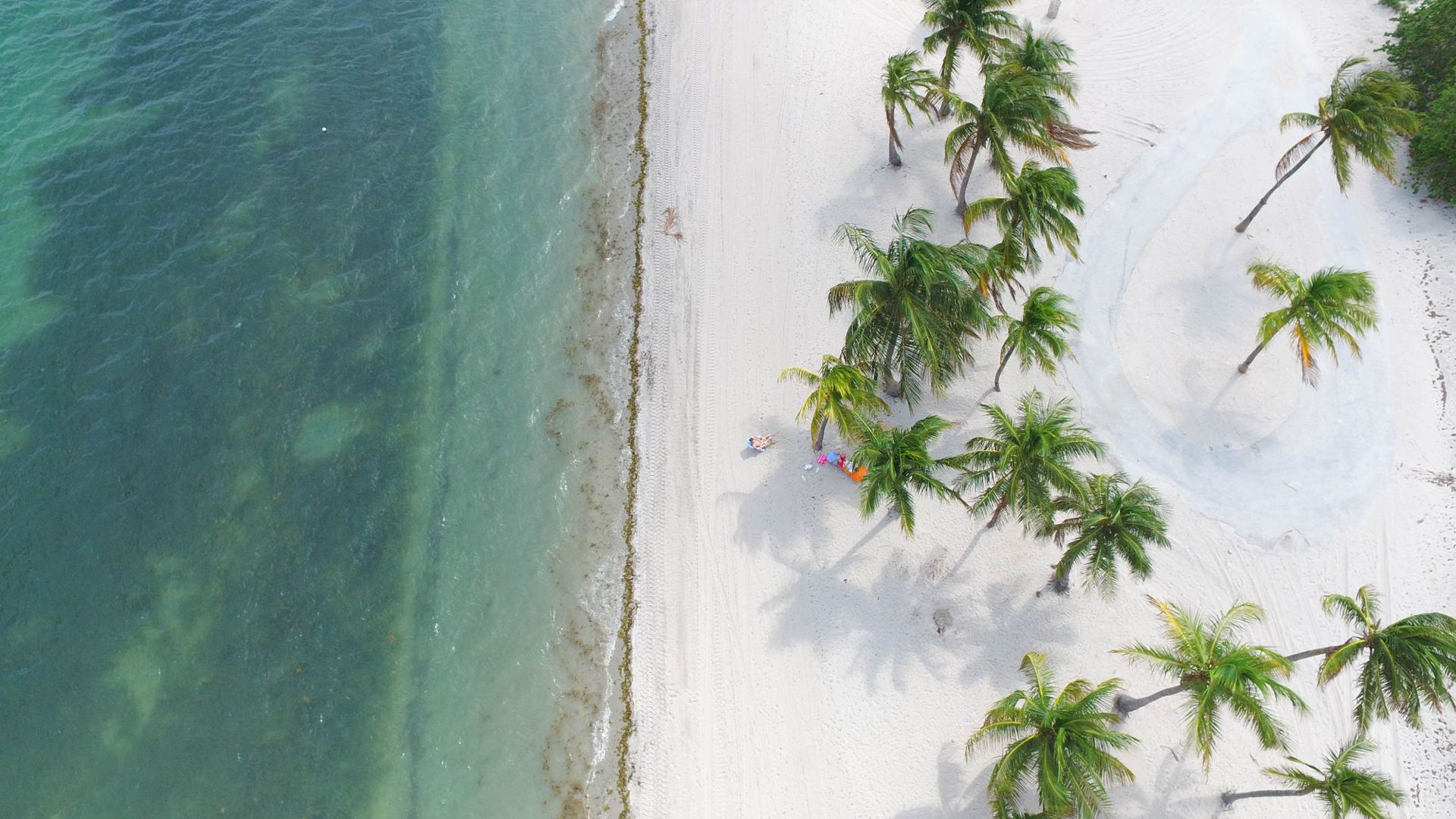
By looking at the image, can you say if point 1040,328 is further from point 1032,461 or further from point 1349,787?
point 1349,787

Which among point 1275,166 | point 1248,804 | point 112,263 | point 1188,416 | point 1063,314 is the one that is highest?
point 112,263

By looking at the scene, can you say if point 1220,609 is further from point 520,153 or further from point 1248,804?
point 520,153

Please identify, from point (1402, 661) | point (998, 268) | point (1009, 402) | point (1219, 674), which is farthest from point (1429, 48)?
point (1219, 674)

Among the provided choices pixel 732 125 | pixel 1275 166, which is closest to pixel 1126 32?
pixel 1275 166

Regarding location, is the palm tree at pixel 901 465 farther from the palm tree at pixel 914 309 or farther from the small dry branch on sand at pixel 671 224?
the small dry branch on sand at pixel 671 224

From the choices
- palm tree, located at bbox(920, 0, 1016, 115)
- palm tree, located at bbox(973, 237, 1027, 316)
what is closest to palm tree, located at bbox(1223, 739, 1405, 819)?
palm tree, located at bbox(973, 237, 1027, 316)

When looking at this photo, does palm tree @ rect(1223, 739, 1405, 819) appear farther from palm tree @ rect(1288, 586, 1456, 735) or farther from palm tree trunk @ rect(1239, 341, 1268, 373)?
palm tree trunk @ rect(1239, 341, 1268, 373)

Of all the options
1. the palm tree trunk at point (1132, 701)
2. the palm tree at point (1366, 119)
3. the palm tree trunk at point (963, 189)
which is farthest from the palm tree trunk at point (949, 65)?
the palm tree trunk at point (1132, 701)
